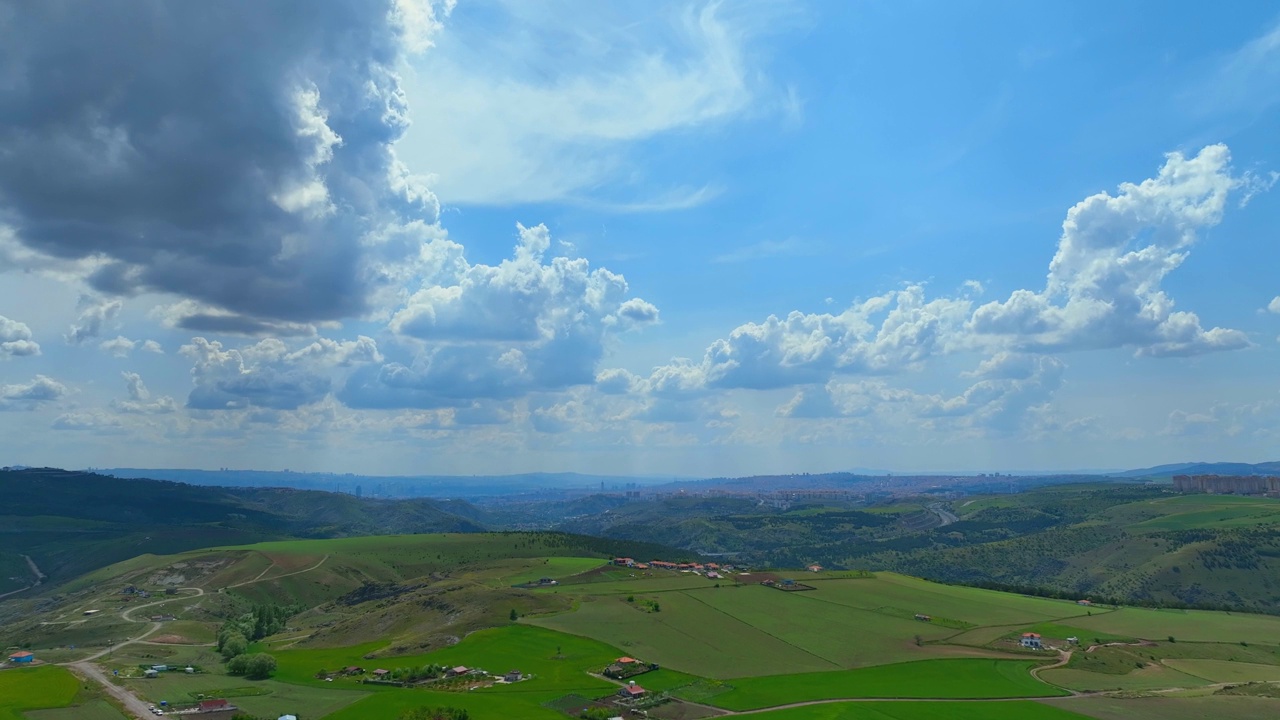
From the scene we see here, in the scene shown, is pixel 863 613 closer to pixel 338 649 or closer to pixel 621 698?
pixel 621 698

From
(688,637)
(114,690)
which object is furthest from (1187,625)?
(114,690)

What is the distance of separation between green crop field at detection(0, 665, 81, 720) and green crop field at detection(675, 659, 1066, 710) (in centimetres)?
6855

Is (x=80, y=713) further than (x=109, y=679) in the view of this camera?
No

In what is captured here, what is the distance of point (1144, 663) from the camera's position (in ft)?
348

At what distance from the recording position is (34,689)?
8481 centimetres

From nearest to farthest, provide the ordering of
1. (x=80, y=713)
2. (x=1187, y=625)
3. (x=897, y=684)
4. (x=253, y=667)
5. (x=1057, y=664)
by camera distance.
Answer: (x=80, y=713) → (x=897, y=684) → (x=253, y=667) → (x=1057, y=664) → (x=1187, y=625)

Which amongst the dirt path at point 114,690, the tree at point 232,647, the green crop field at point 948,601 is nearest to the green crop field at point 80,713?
the dirt path at point 114,690

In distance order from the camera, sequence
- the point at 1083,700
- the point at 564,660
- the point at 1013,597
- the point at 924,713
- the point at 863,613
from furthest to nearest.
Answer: the point at 1013,597
the point at 863,613
the point at 564,660
the point at 1083,700
the point at 924,713

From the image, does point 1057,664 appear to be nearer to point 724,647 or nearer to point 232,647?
point 724,647

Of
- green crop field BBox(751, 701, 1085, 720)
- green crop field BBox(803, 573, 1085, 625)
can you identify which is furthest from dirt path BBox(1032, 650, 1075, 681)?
green crop field BBox(803, 573, 1085, 625)

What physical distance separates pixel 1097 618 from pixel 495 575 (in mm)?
132862

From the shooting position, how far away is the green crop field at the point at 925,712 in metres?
79.2

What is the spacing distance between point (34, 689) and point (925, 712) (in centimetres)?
10079

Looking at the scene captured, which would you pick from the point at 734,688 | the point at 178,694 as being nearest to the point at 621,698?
the point at 734,688
